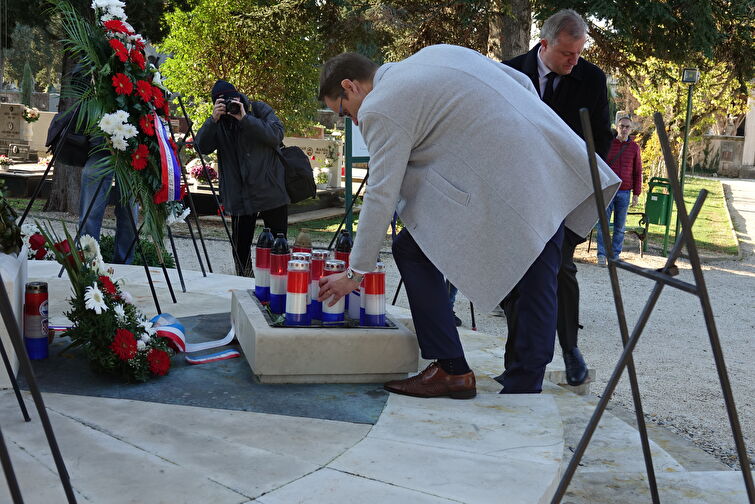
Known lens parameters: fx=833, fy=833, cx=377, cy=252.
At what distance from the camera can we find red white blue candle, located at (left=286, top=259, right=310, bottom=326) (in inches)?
132

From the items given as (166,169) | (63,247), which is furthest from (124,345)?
(166,169)

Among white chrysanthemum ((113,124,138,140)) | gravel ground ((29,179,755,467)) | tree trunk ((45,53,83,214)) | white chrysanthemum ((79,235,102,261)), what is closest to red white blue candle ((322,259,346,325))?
gravel ground ((29,179,755,467))

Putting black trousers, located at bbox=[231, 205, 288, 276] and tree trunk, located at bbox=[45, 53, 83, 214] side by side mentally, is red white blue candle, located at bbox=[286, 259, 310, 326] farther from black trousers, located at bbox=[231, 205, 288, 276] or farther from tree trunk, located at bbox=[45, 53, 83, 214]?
tree trunk, located at bbox=[45, 53, 83, 214]

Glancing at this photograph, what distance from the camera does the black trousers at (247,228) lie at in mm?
6668

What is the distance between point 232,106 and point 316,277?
3.11m

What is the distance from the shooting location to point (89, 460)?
100 inches

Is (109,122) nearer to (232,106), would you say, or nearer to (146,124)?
(146,124)

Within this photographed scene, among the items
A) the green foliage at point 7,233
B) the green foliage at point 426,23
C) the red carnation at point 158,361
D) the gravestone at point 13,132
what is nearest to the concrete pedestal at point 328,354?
the red carnation at point 158,361

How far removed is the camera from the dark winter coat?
121 millimetres

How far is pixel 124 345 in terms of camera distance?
3262 mm

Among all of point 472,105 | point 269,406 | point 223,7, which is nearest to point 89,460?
point 269,406

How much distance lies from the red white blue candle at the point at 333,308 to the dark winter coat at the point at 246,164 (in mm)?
3155

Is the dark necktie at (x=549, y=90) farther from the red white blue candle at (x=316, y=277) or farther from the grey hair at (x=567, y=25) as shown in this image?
the red white blue candle at (x=316, y=277)

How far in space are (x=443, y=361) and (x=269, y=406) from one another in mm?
689
